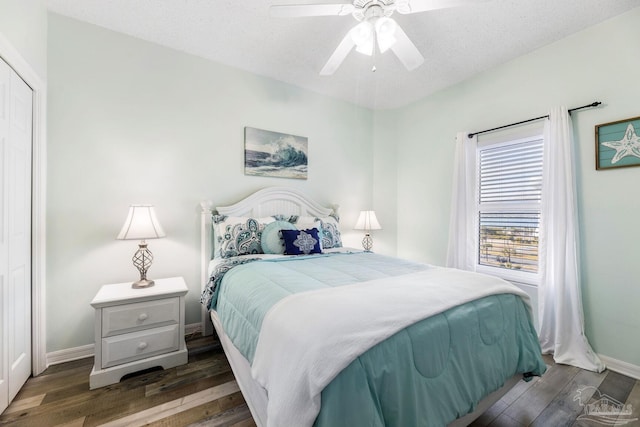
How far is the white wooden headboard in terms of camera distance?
2600 millimetres

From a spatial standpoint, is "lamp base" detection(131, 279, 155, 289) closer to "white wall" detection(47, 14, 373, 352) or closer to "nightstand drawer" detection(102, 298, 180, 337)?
"nightstand drawer" detection(102, 298, 180, 337)

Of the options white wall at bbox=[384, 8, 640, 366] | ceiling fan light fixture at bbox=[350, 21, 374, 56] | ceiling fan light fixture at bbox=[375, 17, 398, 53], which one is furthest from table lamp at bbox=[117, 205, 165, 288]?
white wall at bbox=[384, 8, 640, 366]

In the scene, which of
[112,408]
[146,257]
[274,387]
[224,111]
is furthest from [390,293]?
[224,111]

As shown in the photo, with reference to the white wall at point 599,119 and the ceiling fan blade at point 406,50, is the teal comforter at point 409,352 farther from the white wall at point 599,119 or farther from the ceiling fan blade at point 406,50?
the ceiling fan blade at point 406,50

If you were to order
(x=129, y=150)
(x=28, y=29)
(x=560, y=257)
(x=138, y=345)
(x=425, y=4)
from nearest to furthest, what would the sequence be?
(x=425, y=4)
(x=28, y=29)
(x=138, y=345)
(x=560, y=257)
(x=129, y=150)

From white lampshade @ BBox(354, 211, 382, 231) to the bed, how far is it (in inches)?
54.3

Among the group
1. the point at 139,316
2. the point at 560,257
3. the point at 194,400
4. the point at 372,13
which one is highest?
the point at 372,13

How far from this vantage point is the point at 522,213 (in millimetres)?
2623

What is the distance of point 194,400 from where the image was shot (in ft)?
5.42

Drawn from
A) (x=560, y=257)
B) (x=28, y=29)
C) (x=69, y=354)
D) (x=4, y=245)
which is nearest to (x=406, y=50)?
(x=560, y=257)

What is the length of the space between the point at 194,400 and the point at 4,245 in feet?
4.67

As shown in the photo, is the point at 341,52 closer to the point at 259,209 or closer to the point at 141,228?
the point at 259,209

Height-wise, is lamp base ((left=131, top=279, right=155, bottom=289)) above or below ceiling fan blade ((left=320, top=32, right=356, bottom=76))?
below

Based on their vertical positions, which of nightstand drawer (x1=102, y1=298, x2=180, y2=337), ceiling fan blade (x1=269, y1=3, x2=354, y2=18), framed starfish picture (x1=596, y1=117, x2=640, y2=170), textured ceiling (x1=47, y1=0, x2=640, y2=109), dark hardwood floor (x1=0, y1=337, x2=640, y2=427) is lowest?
dark hardwood floor (x1=0, y1=337, x2=640, y2=427)
